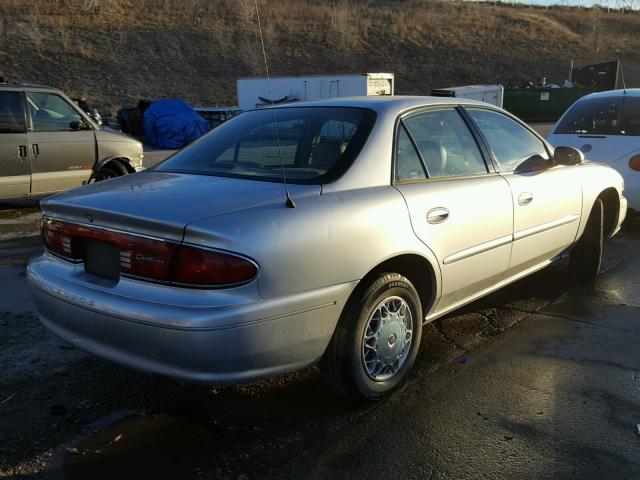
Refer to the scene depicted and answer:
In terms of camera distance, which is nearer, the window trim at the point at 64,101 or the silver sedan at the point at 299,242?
the silver sedan at the point at 299,242

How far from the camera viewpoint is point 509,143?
4.42 m

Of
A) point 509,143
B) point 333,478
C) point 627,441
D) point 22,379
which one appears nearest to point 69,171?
point 22,379

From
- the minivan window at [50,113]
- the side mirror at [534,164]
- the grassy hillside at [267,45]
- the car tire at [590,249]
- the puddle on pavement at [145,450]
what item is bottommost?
the puddle on pavement at [145,450]

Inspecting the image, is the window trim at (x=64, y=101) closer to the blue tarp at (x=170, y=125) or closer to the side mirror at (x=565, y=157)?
the side mirror at (x=565, y=157)

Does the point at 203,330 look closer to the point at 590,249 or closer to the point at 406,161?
the point at 406,161

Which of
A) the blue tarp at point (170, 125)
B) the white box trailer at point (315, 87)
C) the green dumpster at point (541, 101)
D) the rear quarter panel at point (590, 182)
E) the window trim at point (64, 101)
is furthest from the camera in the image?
the green dumpster at point (541, 101)

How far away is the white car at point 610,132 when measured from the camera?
6.98 metres

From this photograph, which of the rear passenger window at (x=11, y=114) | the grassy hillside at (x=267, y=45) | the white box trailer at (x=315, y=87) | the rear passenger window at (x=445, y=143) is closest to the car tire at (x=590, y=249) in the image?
the rear passenger window at (x=445, y=143)

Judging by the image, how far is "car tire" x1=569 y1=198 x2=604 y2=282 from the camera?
5.22 metres

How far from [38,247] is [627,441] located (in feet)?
19.4

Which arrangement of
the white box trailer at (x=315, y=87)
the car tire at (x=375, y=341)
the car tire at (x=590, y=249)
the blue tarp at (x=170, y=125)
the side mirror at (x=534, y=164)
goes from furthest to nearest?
the white box trailer at (x=315, y=87)
the blue tarp at (x=170, y=125)
the car tire at (x=590, y=249)
the side mirror at (x=534, y=164)
the car tire at (x=375, y=341)

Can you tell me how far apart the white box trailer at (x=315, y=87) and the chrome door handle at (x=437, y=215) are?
19212 millimetres

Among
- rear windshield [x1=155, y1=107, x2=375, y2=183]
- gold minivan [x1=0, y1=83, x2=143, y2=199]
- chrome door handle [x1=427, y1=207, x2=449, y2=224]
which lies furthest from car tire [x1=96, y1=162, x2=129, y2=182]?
chrome door handle [x1=427, y1=207, x2=449, y2=224]

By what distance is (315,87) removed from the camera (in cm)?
2303
